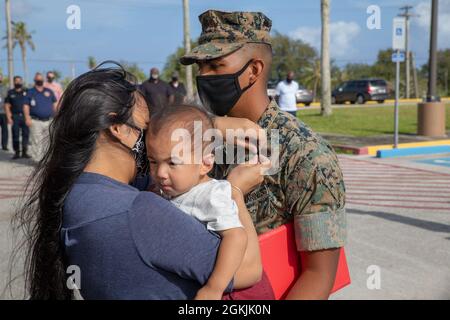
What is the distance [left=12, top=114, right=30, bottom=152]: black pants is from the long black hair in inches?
476

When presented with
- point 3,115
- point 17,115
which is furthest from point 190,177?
point 3,115

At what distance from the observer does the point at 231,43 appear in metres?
2.10

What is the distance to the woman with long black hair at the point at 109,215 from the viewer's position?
5.27 ft

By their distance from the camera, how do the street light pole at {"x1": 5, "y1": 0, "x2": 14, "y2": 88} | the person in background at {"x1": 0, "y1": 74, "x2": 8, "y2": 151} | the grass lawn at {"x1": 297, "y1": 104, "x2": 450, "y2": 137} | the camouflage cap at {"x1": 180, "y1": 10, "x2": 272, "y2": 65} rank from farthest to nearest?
the street light pole at {"x1": 5, "y1": 0, "x2": 14, "y2": 88} < the grass lawn at {"x1": 297, "y1": 104, "x2": 450, "y2": 137} < the person in background at {"x1": 0, "y1": 74, "x2": 8, "y2": 151} < the camouflage cap at {"x1": 180, "y1": 10, "x2": 272, "y2": 65}

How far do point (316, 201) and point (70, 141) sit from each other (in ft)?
2.69

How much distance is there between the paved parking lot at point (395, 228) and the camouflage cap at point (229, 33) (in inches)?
125

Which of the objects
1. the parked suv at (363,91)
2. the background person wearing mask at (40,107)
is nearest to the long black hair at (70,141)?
the background person wearing mask at (40,107)

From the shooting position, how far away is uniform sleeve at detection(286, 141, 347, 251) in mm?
1849

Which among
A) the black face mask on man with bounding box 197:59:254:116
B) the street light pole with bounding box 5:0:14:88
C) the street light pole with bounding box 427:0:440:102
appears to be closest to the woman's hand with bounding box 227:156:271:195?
the black face mask on man with bounding box 197:59:254:116

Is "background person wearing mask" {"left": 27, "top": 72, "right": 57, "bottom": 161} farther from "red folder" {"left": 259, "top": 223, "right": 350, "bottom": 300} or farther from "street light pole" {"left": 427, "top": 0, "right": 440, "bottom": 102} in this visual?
"street light pole" {"left": 427, "top": 0, "right": 440, "bottom": 102}

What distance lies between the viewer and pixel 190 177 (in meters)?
1.82

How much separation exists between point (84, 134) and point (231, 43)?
659 millimetres

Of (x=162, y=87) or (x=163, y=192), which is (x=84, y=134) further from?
(x=162, y=87)

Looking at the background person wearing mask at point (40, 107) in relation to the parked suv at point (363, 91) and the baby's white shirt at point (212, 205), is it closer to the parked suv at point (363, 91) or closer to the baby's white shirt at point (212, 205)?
the baby's white shirt at point (212, 205)
